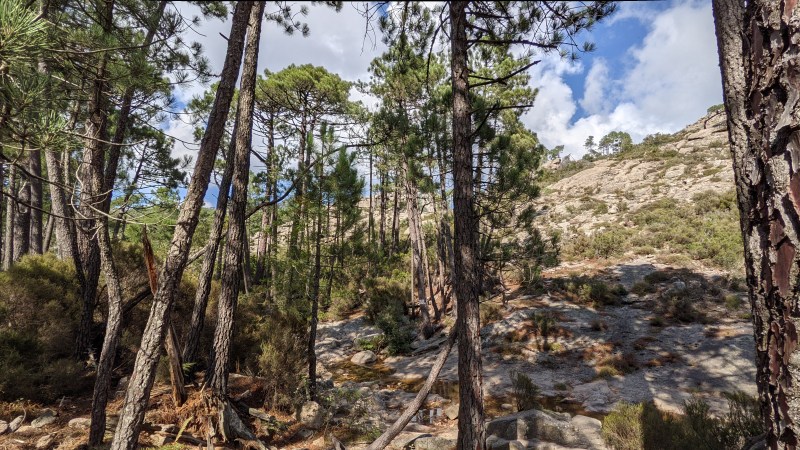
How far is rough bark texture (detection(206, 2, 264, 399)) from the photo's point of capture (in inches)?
197

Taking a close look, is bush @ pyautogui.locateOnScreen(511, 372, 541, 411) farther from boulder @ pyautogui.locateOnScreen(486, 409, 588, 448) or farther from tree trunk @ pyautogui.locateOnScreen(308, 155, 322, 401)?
tree trunk @ pyautogui.locateOnScreen(308, 155, 322, 401)

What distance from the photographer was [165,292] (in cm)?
307

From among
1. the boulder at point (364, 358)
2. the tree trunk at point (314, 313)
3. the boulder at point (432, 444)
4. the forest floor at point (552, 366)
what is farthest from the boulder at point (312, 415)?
the boulder at point (364, 358)

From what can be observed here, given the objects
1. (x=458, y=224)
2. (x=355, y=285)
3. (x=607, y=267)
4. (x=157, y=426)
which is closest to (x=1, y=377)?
(x=157, y=426)

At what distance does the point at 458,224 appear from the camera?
12.3 ft

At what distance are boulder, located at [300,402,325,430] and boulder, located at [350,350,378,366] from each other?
505 cm

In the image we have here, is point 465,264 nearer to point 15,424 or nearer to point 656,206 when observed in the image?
point 15,424

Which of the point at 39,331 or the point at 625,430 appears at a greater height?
the point at 39,331

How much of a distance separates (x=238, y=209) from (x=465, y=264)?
3.59 metres

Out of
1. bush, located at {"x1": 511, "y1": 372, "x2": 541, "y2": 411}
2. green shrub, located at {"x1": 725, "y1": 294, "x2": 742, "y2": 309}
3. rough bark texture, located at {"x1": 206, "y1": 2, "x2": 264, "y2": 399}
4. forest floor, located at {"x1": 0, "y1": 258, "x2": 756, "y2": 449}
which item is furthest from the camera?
green shrub, located at {"x1": 725, "y1": 294, "x2": 742, "y2": 309}

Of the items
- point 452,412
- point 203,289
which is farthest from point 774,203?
point 203,289

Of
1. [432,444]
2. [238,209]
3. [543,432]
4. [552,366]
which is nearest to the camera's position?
[432,444]

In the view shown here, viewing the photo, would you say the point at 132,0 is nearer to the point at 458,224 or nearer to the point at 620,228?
the point at 458,224

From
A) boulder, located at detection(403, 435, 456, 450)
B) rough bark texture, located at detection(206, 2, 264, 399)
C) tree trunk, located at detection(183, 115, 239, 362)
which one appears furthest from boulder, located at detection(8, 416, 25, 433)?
boulder, located at detection(403, 435, 456, 450)
